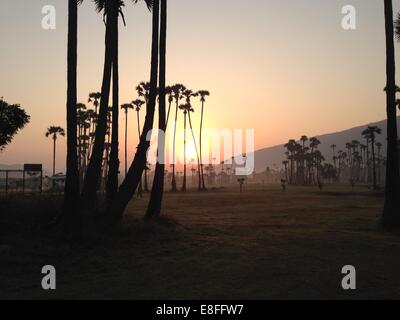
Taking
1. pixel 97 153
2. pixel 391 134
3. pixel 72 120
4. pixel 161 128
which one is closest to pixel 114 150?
pixel 161 128

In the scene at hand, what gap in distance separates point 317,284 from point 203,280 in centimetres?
262

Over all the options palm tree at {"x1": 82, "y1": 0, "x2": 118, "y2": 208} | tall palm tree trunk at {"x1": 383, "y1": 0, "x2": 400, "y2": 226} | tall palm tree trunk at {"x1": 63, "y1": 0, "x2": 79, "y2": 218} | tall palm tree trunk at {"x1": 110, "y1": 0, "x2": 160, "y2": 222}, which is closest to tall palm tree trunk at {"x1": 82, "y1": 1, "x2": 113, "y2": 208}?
palm tree at {"x1": 82, "y1": 0, "x2": 118, "y2": 208}

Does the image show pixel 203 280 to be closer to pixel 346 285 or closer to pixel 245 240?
pixel 346 285

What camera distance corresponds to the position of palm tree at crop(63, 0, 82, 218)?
47.7ft

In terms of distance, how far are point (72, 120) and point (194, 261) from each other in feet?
21.0

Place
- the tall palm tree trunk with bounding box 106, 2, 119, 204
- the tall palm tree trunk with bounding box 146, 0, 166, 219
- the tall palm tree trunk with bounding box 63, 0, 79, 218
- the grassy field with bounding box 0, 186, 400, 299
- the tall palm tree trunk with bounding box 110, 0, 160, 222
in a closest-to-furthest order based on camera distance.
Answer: the grassy field with bounding box 0, 186, 400, 299
the tall palm tree trunk with bounding box 63, 0, 79, 218
the tall palm tree trunk with bounding box 110, 0, 160, 222
the tall palm tree trunk with bounding box 106, 2, 119, 204
the tall palm tree trunk with bounding box 146, 0, 166, 219

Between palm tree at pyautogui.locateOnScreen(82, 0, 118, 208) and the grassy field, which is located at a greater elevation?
palm tree at pyautogui.locateOnScreen(82, 0, 118, 208)

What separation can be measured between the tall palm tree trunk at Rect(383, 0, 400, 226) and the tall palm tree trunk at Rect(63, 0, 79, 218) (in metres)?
13.7

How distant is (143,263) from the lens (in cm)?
1242

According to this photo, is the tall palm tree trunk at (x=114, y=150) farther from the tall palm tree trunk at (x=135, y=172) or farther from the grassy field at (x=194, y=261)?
the tall palm tree trunk at (x=135, y=172)

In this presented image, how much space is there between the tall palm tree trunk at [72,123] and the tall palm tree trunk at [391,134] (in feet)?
44.9

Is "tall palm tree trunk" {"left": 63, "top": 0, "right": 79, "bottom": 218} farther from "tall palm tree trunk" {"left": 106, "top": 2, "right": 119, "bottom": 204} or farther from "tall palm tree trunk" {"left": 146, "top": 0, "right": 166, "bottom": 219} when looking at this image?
"tall palm tree trunk" {"left": 146, "top": 0, "right": 166, "bottom": 219}

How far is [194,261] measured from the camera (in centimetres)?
1258
